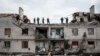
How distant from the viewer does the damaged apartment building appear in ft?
256

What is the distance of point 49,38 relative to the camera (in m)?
78.6

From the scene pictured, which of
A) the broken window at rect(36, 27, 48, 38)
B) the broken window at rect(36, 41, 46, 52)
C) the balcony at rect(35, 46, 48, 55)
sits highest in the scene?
the broken window at rect(36, 27, 48, 38)

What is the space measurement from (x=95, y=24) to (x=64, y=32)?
26.3 ft

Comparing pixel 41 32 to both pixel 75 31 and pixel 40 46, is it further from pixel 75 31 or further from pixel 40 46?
pixel 75 31

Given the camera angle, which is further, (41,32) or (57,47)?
(41,32)

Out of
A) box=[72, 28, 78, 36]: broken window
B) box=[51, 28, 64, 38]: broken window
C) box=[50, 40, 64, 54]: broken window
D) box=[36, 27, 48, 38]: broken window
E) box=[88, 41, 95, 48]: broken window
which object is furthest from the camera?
box=[51, 28, 64, 38]: broken window

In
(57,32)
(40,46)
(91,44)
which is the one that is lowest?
(40,46)

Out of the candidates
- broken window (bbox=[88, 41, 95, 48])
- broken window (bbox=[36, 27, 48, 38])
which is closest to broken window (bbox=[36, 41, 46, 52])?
broken window (bbox=[36, 27, 48, 38])

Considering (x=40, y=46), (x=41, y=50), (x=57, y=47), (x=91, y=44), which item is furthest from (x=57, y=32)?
(x=91, y=44)

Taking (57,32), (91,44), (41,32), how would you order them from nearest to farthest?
(91,44), (57,32), (41,32)

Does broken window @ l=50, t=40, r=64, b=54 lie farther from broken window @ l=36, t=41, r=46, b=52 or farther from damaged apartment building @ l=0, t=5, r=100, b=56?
broken window @ l=36, t=41, r=46, b=52

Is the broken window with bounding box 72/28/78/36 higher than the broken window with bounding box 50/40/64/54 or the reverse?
higher

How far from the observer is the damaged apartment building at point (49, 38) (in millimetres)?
78000

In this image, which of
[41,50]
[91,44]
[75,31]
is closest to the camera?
[41,50]
